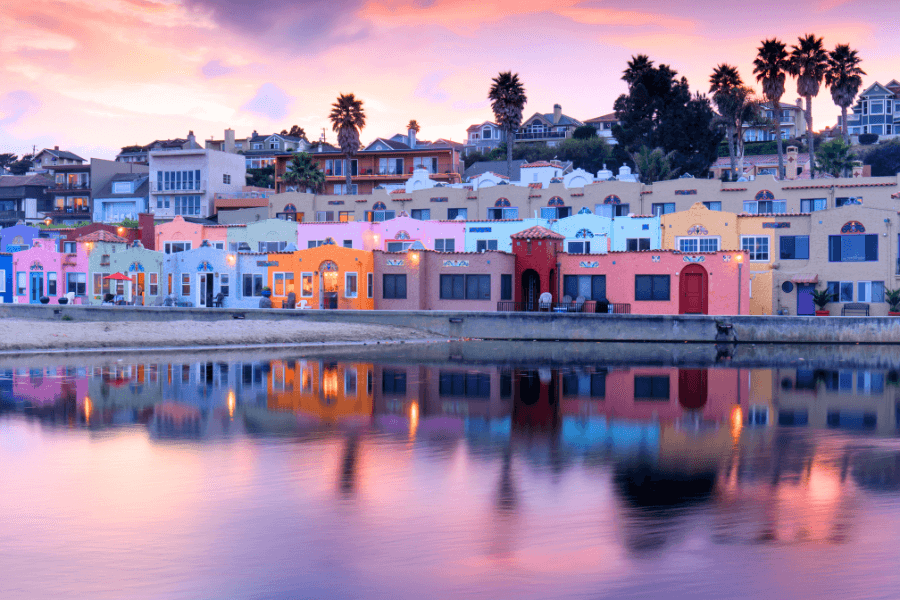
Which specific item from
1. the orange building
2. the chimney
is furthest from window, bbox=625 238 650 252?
the chimney

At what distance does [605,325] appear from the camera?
45.0m

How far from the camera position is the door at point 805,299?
50.0 m

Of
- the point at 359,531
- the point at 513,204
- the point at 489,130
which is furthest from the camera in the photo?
the point at 489,130

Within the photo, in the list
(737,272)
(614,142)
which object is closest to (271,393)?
(737,272)

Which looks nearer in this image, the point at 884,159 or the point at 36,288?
the point at 36,288

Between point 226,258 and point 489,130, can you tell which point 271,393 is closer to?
point 226,258

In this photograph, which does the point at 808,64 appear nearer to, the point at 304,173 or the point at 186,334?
the point at 304,173

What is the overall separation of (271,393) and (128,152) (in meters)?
126

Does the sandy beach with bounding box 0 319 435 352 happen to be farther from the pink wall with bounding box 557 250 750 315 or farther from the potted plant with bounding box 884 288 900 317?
the potted plant with bounding box 884 288 900 317

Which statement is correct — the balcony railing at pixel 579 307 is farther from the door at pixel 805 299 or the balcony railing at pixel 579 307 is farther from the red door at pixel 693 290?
the door at pixel 805 299

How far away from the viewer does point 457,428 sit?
22.2 meters

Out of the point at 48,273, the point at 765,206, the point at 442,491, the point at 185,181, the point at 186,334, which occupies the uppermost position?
the point at 185,181

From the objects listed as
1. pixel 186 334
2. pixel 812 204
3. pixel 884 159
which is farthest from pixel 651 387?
pixel 884 159

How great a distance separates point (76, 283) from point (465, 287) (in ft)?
98.2
